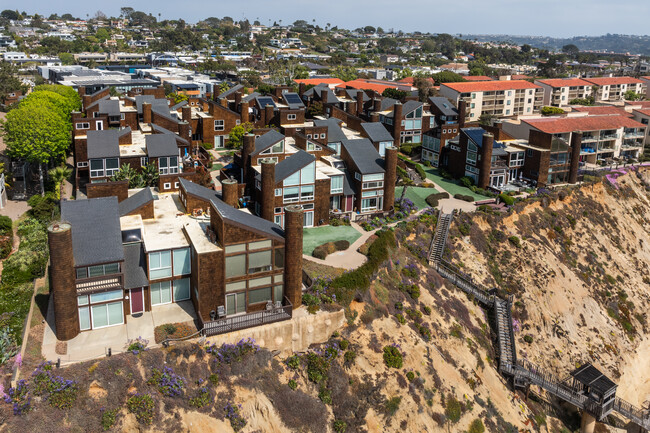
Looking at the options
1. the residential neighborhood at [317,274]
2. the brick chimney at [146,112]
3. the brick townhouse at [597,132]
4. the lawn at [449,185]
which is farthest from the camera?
the brick townhouse at [597,132]

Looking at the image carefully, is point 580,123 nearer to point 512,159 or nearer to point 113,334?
point 512,159

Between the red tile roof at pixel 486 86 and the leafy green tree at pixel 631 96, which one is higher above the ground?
the red tile roof at pixel 486 86

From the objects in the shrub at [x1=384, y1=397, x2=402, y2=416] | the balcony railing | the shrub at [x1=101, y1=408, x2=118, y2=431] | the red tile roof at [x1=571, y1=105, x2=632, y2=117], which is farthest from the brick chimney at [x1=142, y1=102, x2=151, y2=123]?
the red tile roof at [x1=571, y1=105, x2=632, y2=117]

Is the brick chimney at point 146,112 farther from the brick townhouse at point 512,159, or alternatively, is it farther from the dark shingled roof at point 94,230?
the brick townhouse at point 512,159

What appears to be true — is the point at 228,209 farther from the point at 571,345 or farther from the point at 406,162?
the point at 406,162

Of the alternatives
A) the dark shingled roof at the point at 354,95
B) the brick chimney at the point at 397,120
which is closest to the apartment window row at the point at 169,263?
the brick chimney at the point at 397,120

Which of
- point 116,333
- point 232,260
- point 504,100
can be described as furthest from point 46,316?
point 504,100

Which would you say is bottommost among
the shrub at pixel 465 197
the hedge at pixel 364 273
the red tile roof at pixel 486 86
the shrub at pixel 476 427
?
the shrub at pixel 476 427
